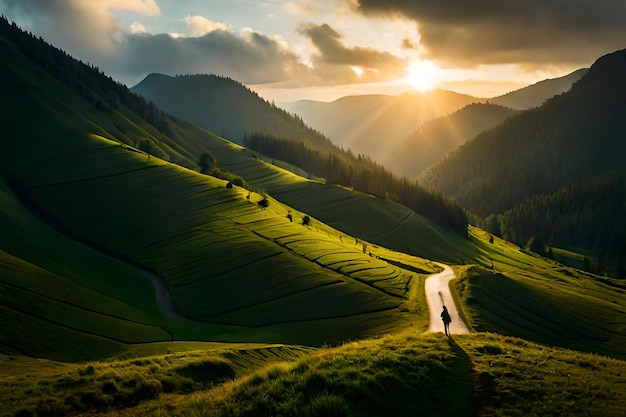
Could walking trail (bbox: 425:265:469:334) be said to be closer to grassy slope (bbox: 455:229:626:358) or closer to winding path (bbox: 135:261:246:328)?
grassy slope (bbox: 455:229:626:358)

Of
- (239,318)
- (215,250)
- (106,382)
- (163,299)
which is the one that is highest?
(106,382)

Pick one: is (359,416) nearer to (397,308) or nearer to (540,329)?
(397,308)

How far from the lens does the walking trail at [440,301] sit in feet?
239

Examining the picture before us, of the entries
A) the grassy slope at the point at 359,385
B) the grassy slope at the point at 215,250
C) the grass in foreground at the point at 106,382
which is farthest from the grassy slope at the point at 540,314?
the grass in foreground at the point at 106,382

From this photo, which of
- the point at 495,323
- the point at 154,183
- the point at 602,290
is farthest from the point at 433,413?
the point at 602,290

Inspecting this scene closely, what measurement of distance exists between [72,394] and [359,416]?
1818 cm

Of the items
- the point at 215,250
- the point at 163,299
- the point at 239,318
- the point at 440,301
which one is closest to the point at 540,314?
the point at 440,301

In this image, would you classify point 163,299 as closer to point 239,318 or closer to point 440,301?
point 239,318

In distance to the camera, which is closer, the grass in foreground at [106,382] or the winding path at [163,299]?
the grass in foreground at [106,382]

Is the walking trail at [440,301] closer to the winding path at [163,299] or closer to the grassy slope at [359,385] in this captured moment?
the grassy slope at [359,385]

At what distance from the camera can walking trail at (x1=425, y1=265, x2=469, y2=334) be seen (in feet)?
239

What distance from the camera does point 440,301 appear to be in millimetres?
92688

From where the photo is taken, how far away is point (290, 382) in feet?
85.9

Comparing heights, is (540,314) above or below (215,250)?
above
